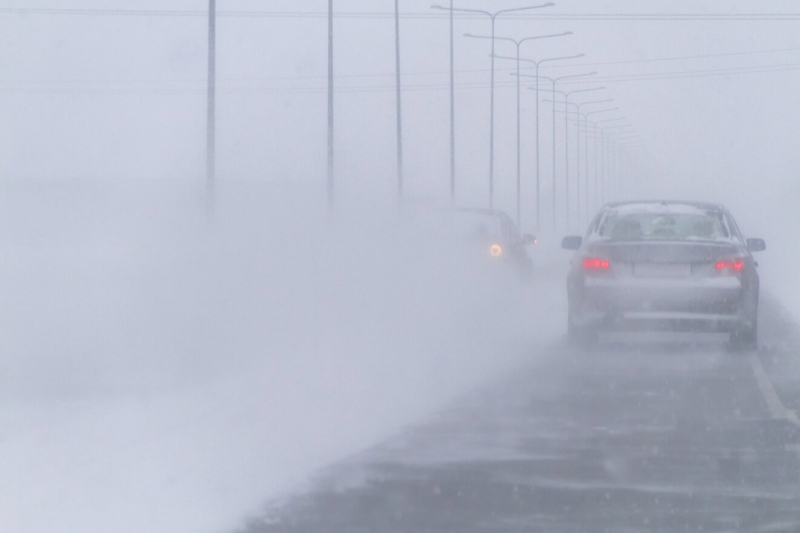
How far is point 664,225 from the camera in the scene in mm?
16078

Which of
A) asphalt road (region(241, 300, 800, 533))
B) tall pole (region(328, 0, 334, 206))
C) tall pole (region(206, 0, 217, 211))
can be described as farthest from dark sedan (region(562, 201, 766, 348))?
tall pole (region(328, 0, 334, 206))

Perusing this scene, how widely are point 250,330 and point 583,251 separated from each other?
372cm

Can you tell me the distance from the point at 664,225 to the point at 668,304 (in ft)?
4.11

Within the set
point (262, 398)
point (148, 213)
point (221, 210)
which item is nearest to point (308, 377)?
point (262, 398)

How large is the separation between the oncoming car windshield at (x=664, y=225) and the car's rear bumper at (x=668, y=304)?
2.28ft

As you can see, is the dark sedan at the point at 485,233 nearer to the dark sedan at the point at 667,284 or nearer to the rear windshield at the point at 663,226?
the rear windshield at the point at 663,226

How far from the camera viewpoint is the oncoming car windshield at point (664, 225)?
52.0ft

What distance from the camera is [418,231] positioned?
91.6ft

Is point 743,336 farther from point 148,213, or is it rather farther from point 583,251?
point 148,213

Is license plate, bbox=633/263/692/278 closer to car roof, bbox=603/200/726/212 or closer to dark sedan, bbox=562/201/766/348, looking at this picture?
dark sedan, bbox=562/201/766/348

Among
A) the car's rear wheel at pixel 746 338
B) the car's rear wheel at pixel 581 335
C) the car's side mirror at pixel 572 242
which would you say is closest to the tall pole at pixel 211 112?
the car's side mirror at pixel 572 242

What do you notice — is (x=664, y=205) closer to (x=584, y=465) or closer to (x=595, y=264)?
(x=595, y=264)

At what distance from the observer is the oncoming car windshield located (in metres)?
15.8

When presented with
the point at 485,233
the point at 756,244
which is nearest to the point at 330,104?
the point at 485,233
